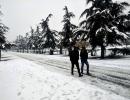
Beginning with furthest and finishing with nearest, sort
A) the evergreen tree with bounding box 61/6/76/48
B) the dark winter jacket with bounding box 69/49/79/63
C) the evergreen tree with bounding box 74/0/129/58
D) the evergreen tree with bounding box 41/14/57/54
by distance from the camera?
the evergreen tree with bounding box 41/14/57/54 → the evergreen tree with bounding box 61/6/76/48 → the evergreen tree with bounding box 74/0/129/58 → the dark winter jacket with bounding box 69/49/79/63

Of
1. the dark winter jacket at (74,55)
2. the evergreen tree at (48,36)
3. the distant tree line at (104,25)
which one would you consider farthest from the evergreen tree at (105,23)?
the evergreen tree at (48,36)

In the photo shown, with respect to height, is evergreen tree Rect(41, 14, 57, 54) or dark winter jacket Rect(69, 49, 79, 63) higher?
evergreen tree Rect(41, 14, 57, 54)

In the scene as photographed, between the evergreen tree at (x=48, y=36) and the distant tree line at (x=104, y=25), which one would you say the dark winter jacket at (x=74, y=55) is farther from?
the evergreen tree at (x=48, y=36)

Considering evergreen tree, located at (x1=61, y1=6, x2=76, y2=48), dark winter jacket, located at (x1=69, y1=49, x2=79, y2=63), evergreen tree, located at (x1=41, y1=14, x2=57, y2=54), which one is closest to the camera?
dark winter jacket, located at (x1=69, y1=49, x2=79, y2=63)

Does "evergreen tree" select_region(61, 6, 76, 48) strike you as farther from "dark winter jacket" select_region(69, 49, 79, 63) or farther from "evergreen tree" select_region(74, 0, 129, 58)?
"dark winter jacket" select_region(69, 49, 79, 63)

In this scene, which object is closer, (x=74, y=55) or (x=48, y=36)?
(x=74, y=55)

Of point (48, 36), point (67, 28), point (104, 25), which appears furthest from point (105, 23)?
point (48, 36)

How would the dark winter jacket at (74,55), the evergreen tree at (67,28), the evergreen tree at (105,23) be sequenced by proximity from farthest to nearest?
the evergreen tree at (67,28), the evergreen tree at (105,23), the dark winter jacket at (74,55)

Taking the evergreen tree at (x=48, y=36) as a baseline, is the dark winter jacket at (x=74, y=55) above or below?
below

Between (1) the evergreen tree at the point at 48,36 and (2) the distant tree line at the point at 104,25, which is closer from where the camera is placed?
(2) the distant tree line at the point at 104,25

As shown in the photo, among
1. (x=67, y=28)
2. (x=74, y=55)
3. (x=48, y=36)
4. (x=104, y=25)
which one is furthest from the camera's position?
(x=48, y=36)

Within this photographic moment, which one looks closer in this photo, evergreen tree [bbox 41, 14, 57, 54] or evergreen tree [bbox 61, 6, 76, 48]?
evergreen tree [bbox 61, 6, 76, 48]

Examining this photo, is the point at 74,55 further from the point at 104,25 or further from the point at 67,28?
the point at 67,28

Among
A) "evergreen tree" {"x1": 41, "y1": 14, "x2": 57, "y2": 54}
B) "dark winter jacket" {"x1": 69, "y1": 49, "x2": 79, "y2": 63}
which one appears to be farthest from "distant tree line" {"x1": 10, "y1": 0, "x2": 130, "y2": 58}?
"evergreen tree" {"x1": 41, "y1": 14, "x2": 57, "y2": 54}
